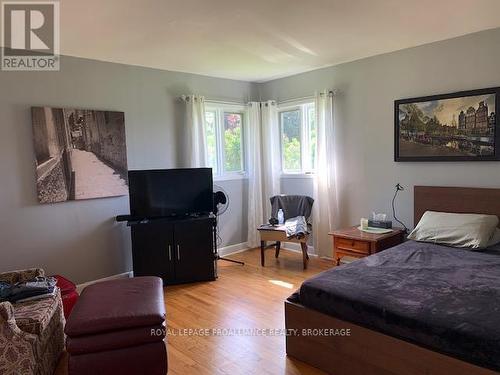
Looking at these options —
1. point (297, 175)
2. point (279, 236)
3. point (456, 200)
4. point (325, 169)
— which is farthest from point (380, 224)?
point (297, 175)

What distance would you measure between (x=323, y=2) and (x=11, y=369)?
3.06 meters

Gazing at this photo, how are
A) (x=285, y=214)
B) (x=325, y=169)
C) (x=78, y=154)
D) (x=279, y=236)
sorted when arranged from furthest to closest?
1. (x=285, y=214)
2. (x=325, y=169)
3. (x=279, y=236)
4. (x=78, y=154)

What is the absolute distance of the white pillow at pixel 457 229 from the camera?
3141mm

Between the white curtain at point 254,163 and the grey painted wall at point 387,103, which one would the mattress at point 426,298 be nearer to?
the grey painted wall at point 387,103

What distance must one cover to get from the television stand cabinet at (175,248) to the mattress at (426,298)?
1804mm

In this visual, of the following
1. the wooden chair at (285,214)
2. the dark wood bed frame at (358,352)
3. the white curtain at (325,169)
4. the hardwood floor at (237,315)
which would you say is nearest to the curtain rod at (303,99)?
the white curtain at (325,169)

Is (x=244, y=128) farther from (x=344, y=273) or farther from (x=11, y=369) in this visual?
(x=11, y=369)

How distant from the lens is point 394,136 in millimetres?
4074

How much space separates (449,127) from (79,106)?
375 cm

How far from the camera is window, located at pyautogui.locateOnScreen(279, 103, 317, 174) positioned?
504 cm

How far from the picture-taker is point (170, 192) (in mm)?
4164

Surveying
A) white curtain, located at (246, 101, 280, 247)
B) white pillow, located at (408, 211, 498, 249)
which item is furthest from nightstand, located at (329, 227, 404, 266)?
white curtain, located at (246, 101, 280, 247)

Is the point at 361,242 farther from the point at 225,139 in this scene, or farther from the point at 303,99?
the point at 225,139

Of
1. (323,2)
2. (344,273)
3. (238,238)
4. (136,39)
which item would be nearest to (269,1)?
(323,2)
